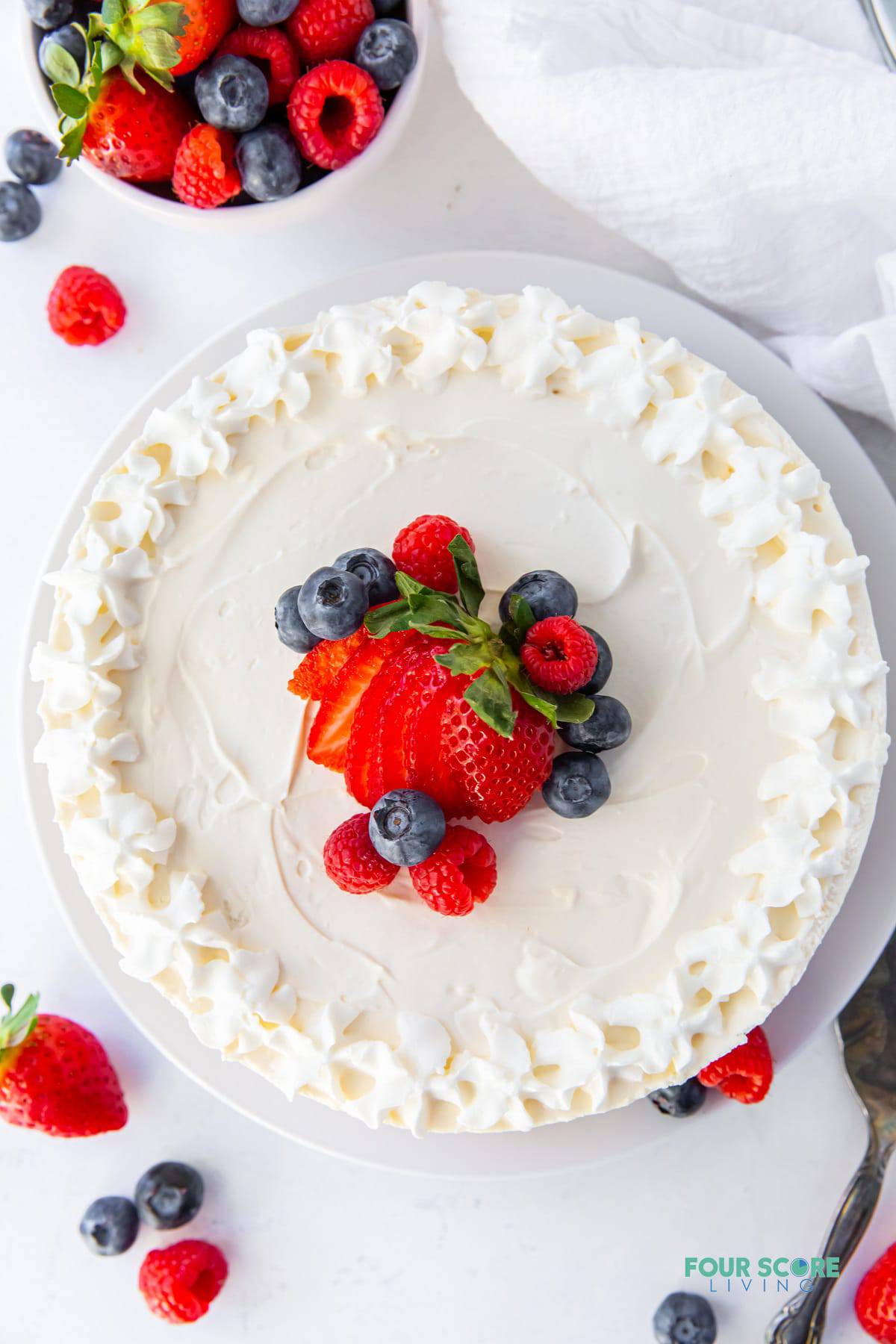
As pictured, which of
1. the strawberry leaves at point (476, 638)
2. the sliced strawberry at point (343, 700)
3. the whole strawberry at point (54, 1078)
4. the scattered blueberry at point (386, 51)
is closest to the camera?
the strawberry leaves at point (476, 638)

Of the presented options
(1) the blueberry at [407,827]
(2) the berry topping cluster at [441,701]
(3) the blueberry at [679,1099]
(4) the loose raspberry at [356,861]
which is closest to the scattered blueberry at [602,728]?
(2) the berry topping cluster at [441,701]

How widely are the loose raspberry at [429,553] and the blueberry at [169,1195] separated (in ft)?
4.90

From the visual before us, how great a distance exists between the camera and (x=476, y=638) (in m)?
1.74

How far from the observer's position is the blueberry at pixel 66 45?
2.08 m

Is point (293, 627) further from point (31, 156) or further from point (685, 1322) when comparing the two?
point (685, 1322)

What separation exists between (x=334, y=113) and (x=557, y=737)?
4.26 feet

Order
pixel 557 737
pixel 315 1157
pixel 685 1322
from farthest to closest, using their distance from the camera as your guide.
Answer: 1. pixel 315 1157
2. pixel 685 1322
3. pixel 557 737

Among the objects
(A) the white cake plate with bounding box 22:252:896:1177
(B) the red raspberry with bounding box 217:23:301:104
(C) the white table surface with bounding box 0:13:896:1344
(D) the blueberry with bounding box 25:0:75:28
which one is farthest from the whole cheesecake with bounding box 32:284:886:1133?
(D) the blueberry with bounding box 25:0:75:28

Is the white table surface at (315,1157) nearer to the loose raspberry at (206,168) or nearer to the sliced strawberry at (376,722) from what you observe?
the loose raspberry at (206,168)

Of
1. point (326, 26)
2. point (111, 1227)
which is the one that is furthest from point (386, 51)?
point (111, 1227)

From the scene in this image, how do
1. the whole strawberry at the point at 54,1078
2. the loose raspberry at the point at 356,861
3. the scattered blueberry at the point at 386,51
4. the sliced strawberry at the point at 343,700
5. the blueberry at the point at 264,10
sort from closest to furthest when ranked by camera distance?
1. the loose raspberry at the point at 356,861
2. the sliced strawberry at the point at 343,700
3. the blueberry at the point at 264,10
4. the scattered blueberry at the point at 386,51
5. the whole strawberry at the point at 54,1078

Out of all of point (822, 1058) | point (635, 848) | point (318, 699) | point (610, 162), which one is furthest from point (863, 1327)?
point (610, 162)

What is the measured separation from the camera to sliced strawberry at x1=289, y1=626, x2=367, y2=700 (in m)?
1.90

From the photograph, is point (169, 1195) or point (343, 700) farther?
point (169, 1195)
